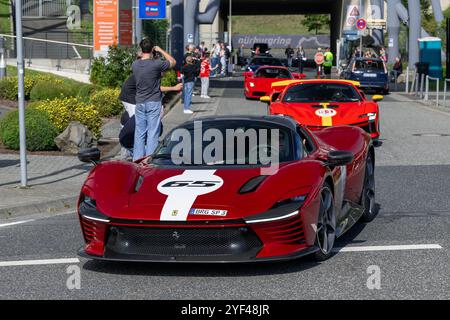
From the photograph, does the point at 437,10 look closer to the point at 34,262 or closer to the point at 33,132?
the point at 33,132

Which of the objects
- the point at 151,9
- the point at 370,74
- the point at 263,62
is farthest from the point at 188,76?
the point at 263,62

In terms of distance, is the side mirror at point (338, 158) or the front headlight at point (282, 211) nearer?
the front headlight at point (282, 211)

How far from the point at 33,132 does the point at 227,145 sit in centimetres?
929

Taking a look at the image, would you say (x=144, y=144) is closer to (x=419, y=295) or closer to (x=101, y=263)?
(x=101, y=263)

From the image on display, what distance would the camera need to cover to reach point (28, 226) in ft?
35.7

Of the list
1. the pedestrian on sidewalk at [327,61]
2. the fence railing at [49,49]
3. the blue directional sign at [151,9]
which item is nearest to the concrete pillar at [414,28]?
the pedestrian on sidewalk at [327,61]

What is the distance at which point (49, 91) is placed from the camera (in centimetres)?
2903

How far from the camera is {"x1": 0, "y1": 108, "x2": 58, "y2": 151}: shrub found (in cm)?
1803

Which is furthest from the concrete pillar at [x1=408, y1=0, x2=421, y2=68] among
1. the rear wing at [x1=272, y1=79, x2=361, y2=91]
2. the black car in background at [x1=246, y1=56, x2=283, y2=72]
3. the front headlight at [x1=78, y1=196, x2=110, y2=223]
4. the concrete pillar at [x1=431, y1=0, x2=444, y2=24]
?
the front headlight at [x1=78, y1=196, x2=110, y2=223]

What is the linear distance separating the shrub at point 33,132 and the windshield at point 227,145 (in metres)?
8.77

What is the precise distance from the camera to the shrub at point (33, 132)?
18028 millimetres

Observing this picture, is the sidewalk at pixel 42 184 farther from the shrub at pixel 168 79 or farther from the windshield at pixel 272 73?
the windshield at pixel 272 73

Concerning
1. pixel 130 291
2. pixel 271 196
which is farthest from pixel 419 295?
pixel 130 291

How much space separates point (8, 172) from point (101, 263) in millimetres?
6900
